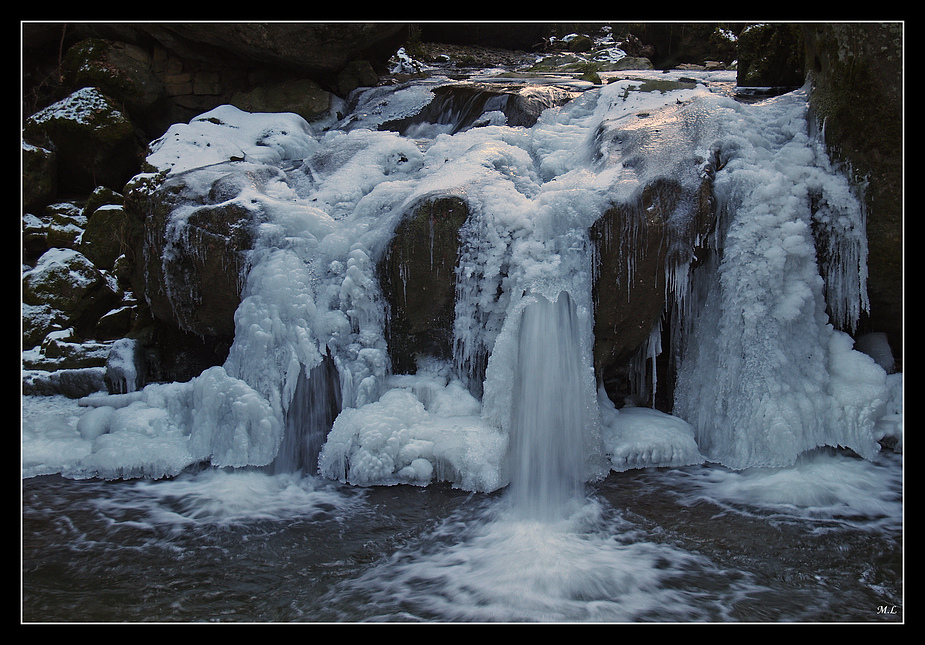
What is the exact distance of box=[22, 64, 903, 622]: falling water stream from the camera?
303 centimetres

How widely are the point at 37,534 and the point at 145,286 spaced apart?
7.79 feet

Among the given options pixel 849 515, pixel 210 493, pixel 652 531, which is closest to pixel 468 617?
pixel 652 531

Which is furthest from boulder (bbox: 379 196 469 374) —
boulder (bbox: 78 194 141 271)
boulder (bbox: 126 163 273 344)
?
boulder (bbox: 78 194 141 271)

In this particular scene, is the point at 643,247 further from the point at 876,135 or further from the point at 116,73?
the point at 116,73

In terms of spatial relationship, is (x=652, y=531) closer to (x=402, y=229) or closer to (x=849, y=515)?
(x=849, y=515)

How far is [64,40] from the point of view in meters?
8.35

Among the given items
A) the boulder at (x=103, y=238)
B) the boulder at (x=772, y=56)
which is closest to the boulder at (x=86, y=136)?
the boulder at (x=103, y=238)

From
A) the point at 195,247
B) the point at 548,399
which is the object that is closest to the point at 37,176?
the point at 195,247

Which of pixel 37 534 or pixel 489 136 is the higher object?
pixel 489 136

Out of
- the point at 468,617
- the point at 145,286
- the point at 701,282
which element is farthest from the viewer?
the point at 145,286

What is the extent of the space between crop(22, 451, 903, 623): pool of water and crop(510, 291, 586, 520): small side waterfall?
29 cm

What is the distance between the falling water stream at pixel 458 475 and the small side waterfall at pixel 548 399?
1cm

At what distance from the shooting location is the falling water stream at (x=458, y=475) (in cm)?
303

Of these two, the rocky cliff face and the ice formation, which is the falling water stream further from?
the rocky cliff face
